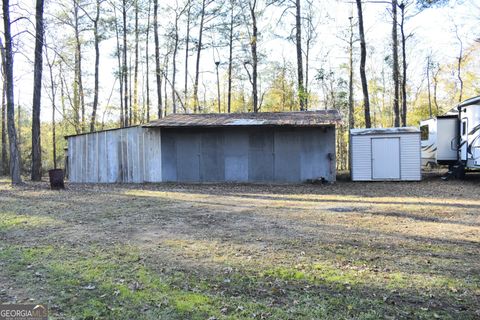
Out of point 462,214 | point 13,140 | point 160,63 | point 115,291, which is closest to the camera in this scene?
point 115,291

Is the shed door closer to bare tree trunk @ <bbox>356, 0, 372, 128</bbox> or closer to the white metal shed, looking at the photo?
the white metal shed

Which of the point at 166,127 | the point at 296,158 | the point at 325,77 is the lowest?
the point at 296,158

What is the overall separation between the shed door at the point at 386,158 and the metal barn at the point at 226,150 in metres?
1.60

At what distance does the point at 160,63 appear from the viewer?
1089 inches

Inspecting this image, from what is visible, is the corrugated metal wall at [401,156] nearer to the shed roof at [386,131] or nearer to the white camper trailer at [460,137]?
the shed roof at [386,131]

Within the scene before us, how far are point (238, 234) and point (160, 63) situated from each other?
77.4ft

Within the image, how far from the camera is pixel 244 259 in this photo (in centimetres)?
487

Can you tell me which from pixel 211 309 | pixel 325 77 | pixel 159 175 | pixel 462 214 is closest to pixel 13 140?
pixel 159 175

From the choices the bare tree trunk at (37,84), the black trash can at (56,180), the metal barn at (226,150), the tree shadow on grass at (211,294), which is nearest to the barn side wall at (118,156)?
the metal barn at (226,150)

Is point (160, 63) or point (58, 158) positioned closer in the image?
point (160, 63)

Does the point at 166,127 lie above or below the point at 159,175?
above

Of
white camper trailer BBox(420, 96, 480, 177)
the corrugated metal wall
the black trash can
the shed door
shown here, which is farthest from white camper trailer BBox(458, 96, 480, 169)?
the black trash can

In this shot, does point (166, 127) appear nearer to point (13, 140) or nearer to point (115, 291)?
point (13, 140)

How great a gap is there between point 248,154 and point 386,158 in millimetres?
5190
